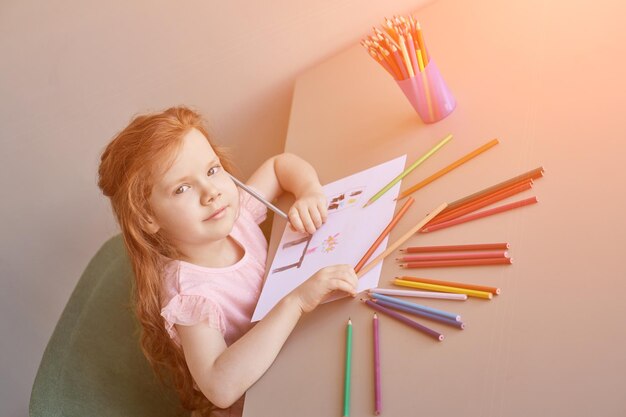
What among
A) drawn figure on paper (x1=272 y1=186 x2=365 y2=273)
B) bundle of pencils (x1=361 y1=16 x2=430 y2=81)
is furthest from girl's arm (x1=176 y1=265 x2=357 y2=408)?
bundle of pencils (x1=361 y1=16 x2=430 y2=81)

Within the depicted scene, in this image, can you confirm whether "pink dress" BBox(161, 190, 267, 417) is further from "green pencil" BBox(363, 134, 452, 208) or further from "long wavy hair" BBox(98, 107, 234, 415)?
"green pencil" BBox(363, 134, 452, 208)

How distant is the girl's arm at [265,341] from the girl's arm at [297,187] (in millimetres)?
176

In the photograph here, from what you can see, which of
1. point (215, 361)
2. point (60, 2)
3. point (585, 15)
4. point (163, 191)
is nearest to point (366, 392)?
point (215, 361)

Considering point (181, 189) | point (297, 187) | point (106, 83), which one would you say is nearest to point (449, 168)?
point (297, 187)

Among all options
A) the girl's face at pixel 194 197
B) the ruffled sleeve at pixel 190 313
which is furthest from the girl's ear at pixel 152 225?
the ruffled sleeve at pixel 190 313

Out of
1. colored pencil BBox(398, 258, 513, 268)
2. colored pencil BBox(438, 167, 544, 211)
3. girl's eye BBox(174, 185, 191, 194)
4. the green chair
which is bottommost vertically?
the green chair

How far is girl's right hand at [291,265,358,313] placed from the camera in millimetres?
898

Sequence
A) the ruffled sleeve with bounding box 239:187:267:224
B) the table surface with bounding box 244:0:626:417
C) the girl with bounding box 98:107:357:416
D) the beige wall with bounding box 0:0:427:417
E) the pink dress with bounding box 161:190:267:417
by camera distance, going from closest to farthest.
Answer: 1. the table surface with bounding box 244:0:626:417
2. the girl with bounding box 98:107:357:416
3. the pink dress with bounding box 161:190:267:417
4. the ruffled sleeve with bounding box 239:187:267:224
5. the beige wall with bounding box 0:0:427:417

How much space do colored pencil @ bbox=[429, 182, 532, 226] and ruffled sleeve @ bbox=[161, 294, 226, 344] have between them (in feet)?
1.16

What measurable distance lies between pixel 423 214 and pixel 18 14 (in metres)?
0.97

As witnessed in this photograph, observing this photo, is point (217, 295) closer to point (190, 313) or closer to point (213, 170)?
point (190, 313)

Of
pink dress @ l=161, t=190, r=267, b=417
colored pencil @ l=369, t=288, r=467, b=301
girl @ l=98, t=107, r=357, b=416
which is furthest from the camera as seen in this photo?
pink dress @ l=161, t=190, r=267, b=417

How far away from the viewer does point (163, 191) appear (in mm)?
1014

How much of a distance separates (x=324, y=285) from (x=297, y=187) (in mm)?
299
